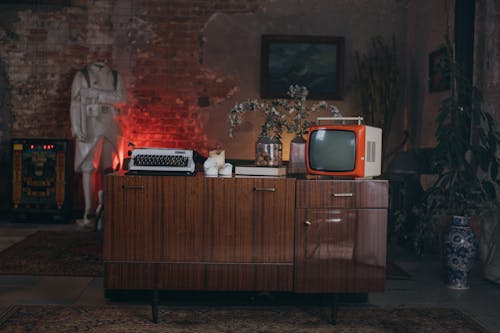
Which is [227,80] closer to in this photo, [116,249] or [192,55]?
[192,55]

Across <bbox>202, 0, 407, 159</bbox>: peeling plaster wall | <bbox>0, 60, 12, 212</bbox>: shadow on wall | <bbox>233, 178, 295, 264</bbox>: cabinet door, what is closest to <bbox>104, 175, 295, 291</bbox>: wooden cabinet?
<bbox>233, 178, 295, 264</bbox>: cabinet door

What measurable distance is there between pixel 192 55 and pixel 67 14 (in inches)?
63.4

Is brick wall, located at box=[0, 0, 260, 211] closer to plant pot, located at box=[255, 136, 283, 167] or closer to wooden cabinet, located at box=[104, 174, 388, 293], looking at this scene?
plant pot, located at box=[255, 136, 283, 167]

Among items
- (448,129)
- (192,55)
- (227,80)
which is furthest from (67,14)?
(448,129)

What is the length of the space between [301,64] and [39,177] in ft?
11.0

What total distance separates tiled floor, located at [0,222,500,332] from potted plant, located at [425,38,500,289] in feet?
0.63

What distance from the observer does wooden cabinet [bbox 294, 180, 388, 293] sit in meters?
3.00

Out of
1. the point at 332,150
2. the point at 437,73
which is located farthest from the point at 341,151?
the point at 437,73

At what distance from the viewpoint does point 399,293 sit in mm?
3682

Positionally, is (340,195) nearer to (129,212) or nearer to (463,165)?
(129,212)

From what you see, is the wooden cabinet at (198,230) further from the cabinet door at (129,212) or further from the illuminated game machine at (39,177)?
the illuminated game machine at (39,177)

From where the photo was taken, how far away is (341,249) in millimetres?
3012

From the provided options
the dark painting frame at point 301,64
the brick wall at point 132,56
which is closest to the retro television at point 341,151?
the dark painting frame at point 301,64

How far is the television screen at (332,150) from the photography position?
3053 millimetres
